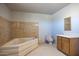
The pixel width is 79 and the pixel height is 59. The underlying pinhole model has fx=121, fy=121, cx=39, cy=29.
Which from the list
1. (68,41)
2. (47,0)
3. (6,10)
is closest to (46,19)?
(68,41)

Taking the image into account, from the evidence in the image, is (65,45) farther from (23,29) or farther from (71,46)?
(23,29)

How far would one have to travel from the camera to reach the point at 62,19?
484cm

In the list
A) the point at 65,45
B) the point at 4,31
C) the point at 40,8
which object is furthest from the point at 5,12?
the point at 65,45

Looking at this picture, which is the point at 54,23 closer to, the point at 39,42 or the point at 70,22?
the point at 70,22

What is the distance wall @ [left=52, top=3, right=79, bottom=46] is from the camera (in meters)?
4.58

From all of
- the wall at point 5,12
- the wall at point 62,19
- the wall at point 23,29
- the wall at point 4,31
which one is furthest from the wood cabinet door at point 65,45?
the wall at point 5,12

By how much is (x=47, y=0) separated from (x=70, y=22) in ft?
7.54

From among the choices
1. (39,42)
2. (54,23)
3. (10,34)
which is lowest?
(39,42)

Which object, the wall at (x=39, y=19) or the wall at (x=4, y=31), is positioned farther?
the wall at (x=39, y=19)

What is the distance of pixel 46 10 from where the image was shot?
4871 millimetres

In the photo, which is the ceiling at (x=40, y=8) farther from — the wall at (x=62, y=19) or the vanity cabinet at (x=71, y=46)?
the vanity cabinet at (x=71, y=46)

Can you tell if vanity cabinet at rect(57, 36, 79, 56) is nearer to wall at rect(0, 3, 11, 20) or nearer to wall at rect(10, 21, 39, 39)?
wall at rect(10, 21, 39, 39)

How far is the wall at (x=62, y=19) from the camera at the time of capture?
4578mm

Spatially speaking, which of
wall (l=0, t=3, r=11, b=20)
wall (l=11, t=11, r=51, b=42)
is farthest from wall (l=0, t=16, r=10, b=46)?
wall (l=11, t=11, r=51, b=42)
